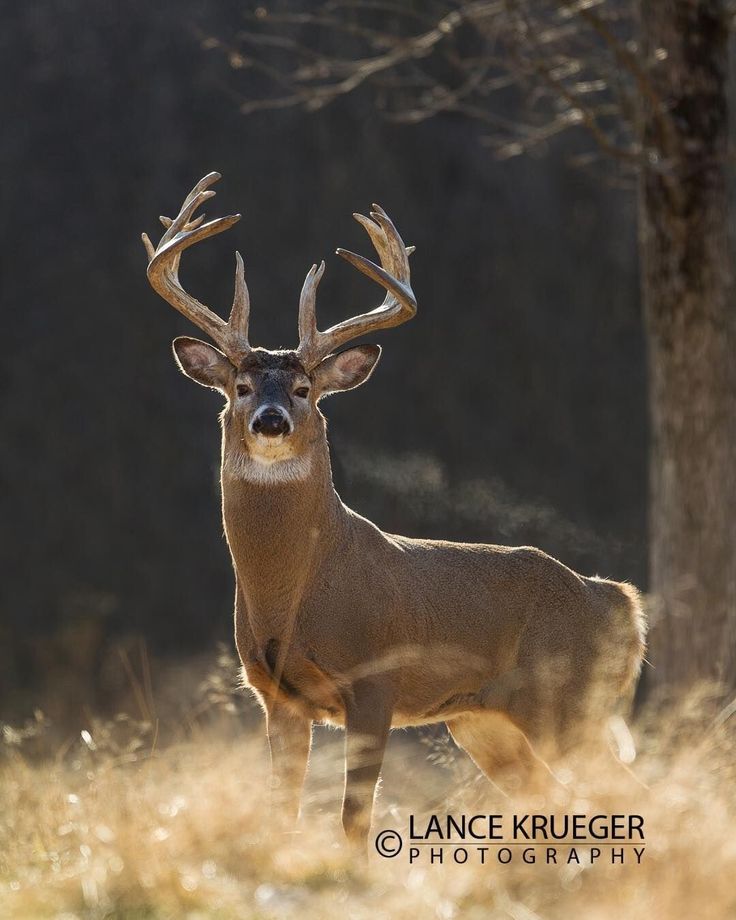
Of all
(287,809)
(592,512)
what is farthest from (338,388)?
(592,512)

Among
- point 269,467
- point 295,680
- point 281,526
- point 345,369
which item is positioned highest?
point 345,369

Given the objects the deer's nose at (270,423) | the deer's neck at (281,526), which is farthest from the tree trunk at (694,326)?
the deer's nose at (270,423)

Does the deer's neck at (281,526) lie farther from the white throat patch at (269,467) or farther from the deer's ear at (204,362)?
the deer's ear at (204,362)

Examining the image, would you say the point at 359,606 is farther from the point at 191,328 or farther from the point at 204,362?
the point at 191,328

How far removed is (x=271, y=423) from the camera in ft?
18.7

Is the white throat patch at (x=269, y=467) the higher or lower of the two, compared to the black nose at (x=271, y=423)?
lower

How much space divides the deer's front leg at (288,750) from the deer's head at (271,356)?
36.9 inches

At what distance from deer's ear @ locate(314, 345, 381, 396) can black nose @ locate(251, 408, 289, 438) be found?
1.86 feet

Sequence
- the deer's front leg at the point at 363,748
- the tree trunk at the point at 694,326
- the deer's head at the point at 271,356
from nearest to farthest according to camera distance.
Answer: the deer's front leg at the point at 363,748 → the deer's head at the point at 271,356 → the tree trunk at the point at 694,326

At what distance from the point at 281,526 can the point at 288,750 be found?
84 cm

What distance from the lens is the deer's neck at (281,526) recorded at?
5.70 m

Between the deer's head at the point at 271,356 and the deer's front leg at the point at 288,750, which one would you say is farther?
the deer's head at the point at 271,356
